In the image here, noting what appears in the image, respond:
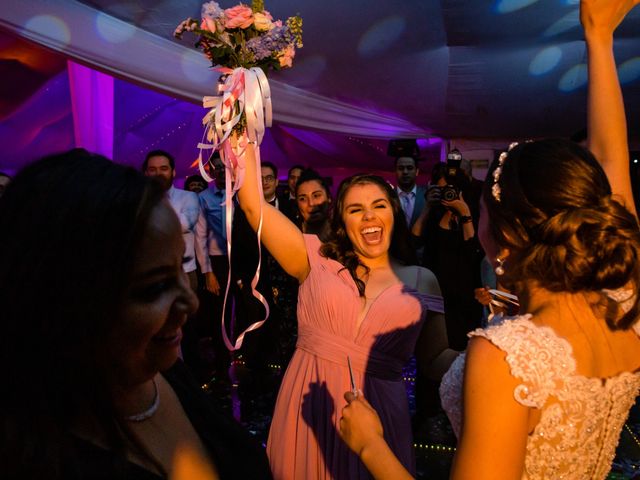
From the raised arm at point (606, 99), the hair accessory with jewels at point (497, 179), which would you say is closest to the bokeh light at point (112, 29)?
the raised arm at point (606, 99)

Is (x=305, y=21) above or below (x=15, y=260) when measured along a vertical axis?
above

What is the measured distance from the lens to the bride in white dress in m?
0.98

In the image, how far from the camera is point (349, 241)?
2307mm

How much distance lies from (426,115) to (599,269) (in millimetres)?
6970

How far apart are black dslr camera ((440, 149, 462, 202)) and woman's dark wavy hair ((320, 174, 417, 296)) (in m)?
1.39

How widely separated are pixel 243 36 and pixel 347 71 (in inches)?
191

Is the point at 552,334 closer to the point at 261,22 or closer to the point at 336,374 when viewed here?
the point at 336,374

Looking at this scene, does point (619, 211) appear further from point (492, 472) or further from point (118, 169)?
point (118, 169)

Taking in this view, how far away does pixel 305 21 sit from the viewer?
5703 millimetres

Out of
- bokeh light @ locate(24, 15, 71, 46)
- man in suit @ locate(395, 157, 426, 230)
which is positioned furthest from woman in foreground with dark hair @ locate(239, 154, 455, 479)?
bokeh light @ locate(24, 15, 71, 46)

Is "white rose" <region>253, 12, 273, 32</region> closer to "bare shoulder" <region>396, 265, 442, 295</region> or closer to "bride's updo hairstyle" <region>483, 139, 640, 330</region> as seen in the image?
"bare shoulder" <region>396, 265, 442, 295</region>

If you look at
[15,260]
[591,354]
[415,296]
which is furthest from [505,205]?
[415,296]

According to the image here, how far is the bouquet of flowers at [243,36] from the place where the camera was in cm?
197

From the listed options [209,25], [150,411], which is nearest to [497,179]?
[150,411]
